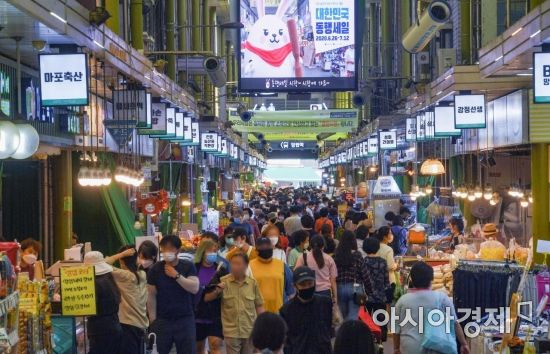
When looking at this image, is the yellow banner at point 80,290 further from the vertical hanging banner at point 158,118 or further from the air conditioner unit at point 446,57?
the air conditioner unit at point 446,57

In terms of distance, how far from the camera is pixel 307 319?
6758 millimetres

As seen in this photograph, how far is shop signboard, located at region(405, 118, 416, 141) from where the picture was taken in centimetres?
2148

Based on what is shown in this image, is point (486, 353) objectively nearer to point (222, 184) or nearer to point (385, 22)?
point (385, 22)

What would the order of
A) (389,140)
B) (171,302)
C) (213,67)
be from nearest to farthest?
(171,302) → (213,67) → (389,140)

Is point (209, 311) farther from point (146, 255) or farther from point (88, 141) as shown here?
point (88, 141)

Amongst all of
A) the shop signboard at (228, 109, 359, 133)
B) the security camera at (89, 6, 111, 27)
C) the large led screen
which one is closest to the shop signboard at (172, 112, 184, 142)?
the large led screen

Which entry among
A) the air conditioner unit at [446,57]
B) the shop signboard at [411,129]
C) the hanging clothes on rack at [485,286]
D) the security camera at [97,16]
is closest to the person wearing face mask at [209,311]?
the hanging clothes on rack at [485,286]

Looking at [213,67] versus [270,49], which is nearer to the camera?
[270,49]

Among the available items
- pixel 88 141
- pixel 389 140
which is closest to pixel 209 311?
pixel 88 141

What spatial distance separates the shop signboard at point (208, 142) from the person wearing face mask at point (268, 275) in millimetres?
17090

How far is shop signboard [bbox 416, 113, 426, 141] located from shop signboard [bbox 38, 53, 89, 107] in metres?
10.7

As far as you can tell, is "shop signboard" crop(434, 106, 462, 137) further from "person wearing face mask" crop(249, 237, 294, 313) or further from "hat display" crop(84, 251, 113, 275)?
"hat display" crop(84, 251, 113, 275)

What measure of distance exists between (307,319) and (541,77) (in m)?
4.92

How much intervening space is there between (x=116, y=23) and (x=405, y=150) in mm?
14029
